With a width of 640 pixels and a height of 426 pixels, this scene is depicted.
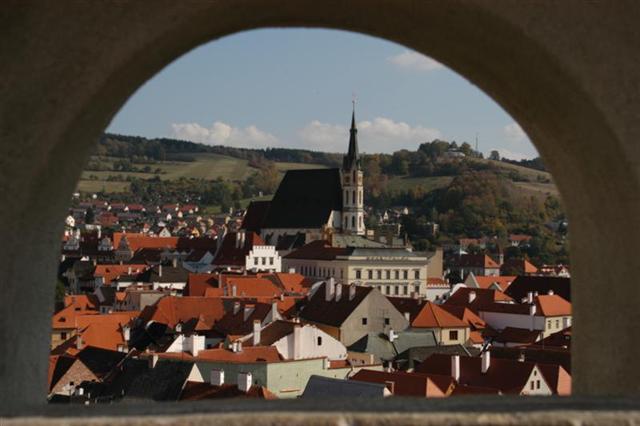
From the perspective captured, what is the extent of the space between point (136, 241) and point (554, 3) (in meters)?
101

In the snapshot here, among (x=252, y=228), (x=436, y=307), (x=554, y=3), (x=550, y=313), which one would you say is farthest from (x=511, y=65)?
(x=252, y=228)

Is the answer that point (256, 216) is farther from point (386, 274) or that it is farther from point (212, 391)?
point (212, 391)

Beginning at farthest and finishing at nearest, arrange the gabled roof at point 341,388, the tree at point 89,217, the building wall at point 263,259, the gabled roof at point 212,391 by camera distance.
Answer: the tree at point 89,217 < the building wall at point 263,259 < the gabled roof at point 212,391 < the gabled roof at point 341,388

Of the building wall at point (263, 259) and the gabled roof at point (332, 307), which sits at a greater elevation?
the building wall at point (263, 259)

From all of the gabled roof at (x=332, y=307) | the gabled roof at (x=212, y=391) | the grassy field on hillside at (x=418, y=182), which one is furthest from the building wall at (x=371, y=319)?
the grassy field on hillside at (x=418, y=182)

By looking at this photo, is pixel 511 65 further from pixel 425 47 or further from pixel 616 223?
pixel 616 223

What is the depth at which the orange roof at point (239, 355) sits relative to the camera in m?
29.0

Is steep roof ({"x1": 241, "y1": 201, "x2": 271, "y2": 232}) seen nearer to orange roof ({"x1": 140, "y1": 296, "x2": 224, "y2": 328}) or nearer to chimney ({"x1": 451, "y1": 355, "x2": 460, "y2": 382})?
orange roof ({"x1": 140, "y1": 296, "x2": 224, "y2": 328})

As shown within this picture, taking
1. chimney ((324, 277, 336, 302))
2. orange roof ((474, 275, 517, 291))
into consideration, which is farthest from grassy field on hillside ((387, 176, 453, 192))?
chimney ((324, 277, 336, 302))

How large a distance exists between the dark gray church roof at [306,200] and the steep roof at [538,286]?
3109 centimetres

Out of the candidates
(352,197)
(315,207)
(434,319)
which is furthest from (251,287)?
(315,207)

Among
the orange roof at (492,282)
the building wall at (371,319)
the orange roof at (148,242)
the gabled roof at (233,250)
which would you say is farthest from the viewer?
the orange roof at (148,242)

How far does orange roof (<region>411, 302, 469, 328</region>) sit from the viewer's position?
146ft

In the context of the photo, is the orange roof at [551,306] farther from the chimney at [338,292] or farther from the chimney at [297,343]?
the chimney at [297,343]
